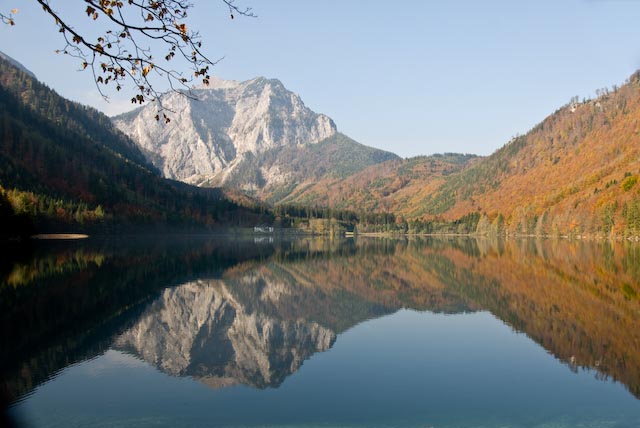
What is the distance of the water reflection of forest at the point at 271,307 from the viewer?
2283cm

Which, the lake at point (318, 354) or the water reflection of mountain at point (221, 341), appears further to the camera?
the water reflection of mountain at point (221, 341)

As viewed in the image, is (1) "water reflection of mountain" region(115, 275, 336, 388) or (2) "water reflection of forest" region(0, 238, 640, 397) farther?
(2) "water reflection of forest" region(0, 238, 640, 397)

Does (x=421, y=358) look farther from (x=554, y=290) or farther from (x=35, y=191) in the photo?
(x=35, y=191)

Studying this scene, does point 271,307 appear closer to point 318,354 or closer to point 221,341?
point 221,341

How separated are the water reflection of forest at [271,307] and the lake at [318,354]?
16 centimetres

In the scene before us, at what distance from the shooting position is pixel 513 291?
4494cm

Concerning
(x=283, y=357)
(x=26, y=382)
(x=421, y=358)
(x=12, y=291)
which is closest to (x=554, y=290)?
(x=421, y=358)

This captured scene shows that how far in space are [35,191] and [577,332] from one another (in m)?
169

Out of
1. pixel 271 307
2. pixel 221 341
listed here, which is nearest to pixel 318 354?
pixel 221 341

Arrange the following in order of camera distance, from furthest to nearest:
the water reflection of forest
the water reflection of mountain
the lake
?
the water reflection of forest < the water reflection of mountain < the lake

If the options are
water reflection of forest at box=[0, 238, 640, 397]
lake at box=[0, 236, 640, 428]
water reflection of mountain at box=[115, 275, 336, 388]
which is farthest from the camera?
water reflection of forest at box=[0, 238, 640, 397]

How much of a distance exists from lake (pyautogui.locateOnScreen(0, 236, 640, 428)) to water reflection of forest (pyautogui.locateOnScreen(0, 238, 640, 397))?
16 cm

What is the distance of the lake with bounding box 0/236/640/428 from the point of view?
16.7 m

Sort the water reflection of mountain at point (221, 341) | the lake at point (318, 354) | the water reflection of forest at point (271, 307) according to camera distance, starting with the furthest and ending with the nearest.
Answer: the water reflection of forest at point (271, 307), the water reflection of mountain at point (221, 341), the lake at point (318, 354)
